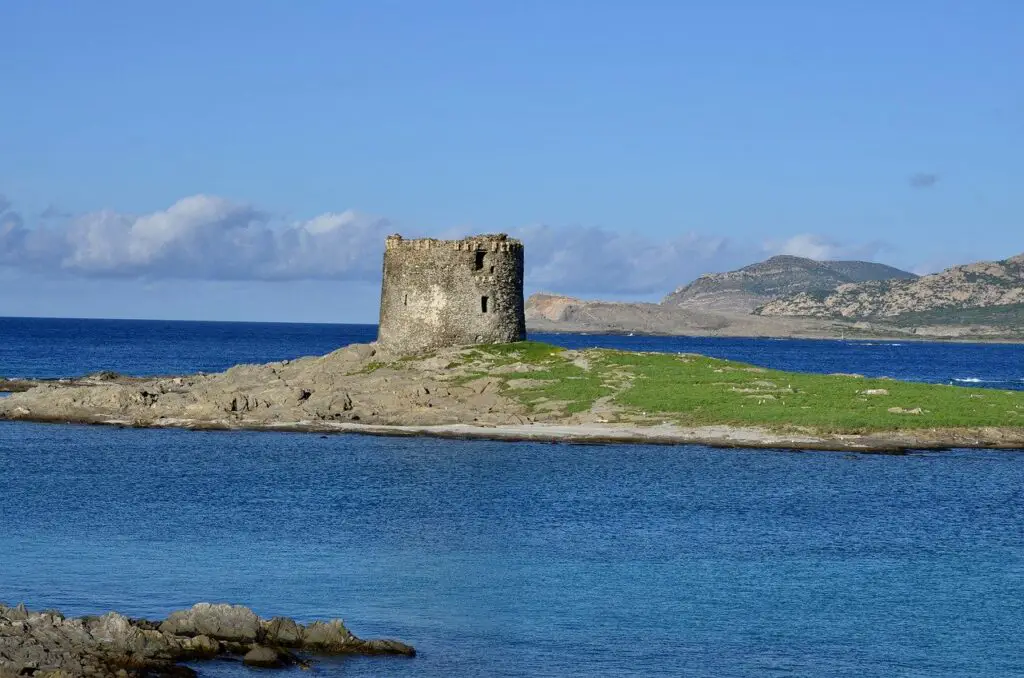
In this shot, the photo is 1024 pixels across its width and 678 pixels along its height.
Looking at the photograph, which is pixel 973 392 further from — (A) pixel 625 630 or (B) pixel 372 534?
(A) pixel 625 630

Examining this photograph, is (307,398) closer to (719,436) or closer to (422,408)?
(422,408)

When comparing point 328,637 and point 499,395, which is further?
point 499,395

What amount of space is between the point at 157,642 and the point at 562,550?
12.6m

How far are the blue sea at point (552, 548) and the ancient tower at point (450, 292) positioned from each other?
12486 mm

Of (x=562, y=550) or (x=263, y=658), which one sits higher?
(x=562, y=550)

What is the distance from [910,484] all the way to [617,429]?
14.4 metres

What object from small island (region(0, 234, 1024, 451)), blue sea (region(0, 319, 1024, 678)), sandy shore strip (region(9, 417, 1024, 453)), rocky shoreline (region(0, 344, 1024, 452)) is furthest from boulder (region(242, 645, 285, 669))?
small island (region(0, 234, 1024, 451))

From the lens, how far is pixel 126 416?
63281 mm

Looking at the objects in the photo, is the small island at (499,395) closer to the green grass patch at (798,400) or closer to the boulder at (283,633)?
the green grass patch at (798,400)

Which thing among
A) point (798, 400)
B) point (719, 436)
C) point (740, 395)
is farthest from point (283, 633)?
point (798, 400)

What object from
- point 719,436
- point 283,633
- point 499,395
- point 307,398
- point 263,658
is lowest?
point 263,658

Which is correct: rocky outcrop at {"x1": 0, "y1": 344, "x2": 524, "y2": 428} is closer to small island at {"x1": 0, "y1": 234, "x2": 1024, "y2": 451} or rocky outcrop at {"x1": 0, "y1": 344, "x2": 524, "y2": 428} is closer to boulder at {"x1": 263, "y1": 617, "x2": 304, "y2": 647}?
small island at {"x1": 0, "y1": 234, "x2": 1024, "y2": 451}

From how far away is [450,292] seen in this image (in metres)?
68.2

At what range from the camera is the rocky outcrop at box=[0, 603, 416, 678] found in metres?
21.9
